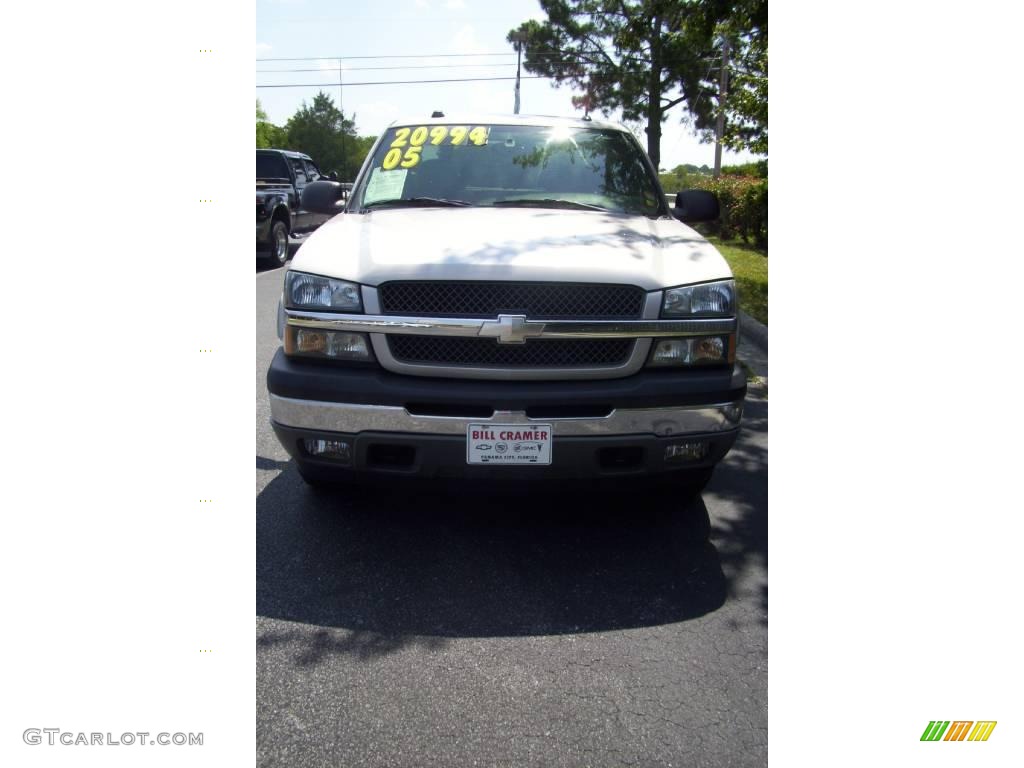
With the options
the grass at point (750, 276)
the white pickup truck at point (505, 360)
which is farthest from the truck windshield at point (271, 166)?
the white pickup truck at point (505, 360)

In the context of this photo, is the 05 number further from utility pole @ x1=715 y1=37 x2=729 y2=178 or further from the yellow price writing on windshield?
utility pole @ x1=715 y1=37 x2=729 y2=178

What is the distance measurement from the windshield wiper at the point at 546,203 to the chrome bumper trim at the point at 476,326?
1.24 meters

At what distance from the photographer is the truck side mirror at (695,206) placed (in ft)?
16.6

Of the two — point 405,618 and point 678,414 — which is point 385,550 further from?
point 678,414

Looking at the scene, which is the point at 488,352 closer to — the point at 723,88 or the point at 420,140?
the point at 420,140

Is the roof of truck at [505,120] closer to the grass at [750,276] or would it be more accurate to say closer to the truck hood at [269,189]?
the grass at [750,276]

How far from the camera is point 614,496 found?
165 inches

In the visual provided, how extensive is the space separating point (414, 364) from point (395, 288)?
0.31m

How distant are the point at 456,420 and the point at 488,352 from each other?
302 mm

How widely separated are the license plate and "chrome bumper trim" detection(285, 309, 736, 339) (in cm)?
36

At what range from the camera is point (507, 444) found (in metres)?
3.35

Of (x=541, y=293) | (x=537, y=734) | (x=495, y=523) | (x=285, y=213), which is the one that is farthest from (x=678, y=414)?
(x=285, y=213)

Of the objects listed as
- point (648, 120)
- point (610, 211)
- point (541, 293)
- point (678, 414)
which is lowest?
point (678, 414)

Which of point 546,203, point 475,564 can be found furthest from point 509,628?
point 546,203
